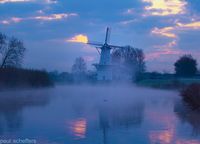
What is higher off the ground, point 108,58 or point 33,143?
point 108,58

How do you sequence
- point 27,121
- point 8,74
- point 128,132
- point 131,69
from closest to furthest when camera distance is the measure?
point 128,132, point 27,121, point 8,74, point 131,69

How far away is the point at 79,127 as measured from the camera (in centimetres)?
1881

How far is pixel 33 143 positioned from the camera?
14.2 metres

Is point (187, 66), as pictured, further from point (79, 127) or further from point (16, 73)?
point (79, 127)

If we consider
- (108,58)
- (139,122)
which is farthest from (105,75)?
(139,122)

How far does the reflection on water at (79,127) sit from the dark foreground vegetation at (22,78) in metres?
35.4

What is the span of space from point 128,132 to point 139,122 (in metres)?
4.03

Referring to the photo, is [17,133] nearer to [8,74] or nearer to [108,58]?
[8,74]

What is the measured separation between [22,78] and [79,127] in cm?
4433

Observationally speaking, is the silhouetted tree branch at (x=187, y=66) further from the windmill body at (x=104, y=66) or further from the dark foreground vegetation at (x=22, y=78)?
the dark foreground vegetation at (x=22, y=78)

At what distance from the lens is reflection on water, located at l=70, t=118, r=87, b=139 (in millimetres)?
16592

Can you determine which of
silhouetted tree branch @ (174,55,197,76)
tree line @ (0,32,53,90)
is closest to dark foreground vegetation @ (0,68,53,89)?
tree line @ (0,32,53,90)

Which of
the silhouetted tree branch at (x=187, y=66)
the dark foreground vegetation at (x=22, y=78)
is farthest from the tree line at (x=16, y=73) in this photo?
the silhouetted tree branch at (x=187, y=66)

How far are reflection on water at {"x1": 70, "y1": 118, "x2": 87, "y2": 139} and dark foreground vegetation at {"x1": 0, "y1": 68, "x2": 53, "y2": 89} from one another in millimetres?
35438
